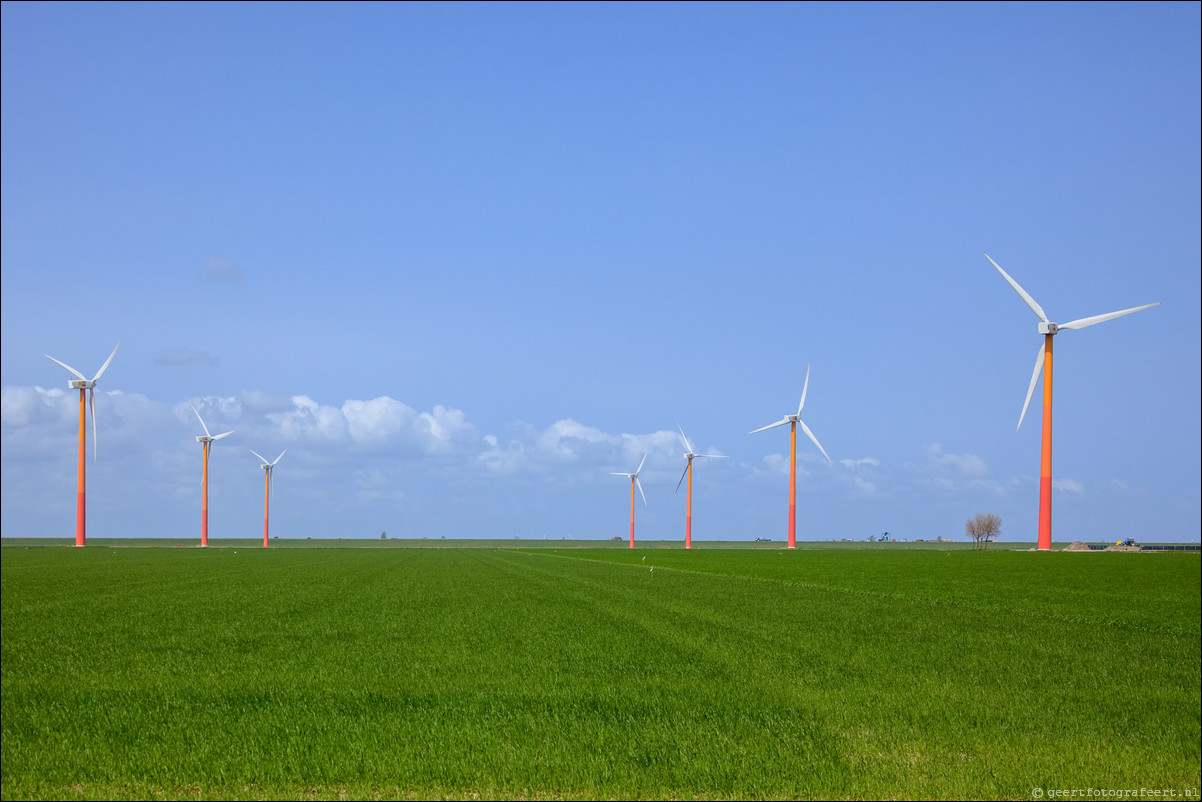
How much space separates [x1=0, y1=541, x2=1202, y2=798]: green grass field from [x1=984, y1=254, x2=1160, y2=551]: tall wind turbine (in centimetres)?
4517

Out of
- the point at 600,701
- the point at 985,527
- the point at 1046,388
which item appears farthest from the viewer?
the point at 985,527

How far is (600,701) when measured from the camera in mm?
14578

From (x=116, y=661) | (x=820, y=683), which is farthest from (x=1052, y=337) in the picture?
(x=116, y=661)

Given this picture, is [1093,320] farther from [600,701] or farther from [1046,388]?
[600,701]

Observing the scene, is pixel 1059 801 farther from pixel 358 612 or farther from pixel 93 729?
pixel 358 612

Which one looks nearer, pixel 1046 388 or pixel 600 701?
pixel 600 701

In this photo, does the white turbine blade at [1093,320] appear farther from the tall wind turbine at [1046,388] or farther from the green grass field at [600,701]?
the green grass field at [600,701]

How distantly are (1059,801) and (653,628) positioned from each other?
14.5m

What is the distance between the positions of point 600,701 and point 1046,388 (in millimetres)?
68922

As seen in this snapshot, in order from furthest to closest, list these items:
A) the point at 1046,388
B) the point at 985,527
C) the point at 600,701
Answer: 1. the point at 985,527
2. the point at 1046,388
3. the point at 600,701

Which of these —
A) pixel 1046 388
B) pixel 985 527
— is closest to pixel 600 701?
pixel 1046 388

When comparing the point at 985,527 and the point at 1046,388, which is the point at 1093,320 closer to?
the point at 1046,388

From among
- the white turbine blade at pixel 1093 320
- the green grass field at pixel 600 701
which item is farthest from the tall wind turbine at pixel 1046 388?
the green grass field at pixel 600 701

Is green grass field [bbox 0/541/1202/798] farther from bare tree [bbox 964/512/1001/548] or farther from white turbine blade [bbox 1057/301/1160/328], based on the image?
bare tree [bbox 964/512/1001/548]
